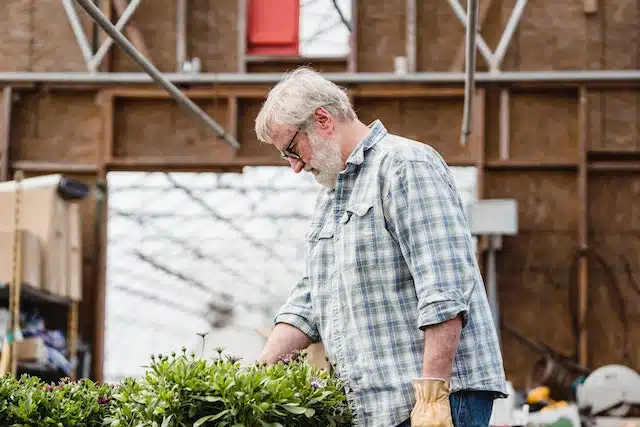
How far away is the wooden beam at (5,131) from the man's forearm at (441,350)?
337 inches

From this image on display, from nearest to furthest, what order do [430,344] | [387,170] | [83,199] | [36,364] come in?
[430,344] < [387,170] < [36,364] < [83,199]

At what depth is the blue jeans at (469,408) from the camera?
354cm

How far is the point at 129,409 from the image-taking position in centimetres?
368

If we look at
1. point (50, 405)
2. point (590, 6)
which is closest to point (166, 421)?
point (50, 405)

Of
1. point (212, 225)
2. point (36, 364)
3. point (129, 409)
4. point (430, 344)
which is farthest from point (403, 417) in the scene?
point (212, 225)

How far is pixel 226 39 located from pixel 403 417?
8.43m

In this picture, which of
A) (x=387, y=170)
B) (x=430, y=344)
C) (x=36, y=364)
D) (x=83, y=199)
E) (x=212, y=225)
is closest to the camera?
(x=430, y=344)

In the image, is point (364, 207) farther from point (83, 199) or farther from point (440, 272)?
point (83, 199)

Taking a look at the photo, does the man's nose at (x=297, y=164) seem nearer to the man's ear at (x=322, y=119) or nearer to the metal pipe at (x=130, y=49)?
the man's ear at (x=322, y=119)

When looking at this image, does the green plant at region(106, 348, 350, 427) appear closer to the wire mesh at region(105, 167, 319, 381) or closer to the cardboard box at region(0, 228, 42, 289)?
the cardboard box at region(0, 228, 42, 289)

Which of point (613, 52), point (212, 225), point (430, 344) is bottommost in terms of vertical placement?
point (212, 225)

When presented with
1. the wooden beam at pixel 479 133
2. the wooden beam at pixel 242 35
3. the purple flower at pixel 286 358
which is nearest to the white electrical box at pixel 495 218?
the wooden beam at pixel 479 133

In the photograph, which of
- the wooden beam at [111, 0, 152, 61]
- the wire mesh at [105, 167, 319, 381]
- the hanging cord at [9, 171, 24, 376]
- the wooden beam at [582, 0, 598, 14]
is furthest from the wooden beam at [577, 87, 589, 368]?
the hanging cord at [9, 171, 24, 376]

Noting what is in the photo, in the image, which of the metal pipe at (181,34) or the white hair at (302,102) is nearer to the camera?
the white hair at (302,102)
